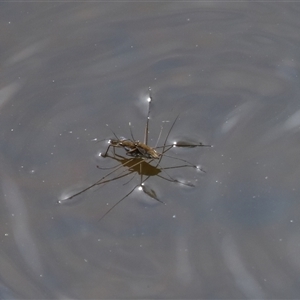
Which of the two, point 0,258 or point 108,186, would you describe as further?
point 108,186

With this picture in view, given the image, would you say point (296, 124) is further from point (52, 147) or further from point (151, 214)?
point (52, 147)

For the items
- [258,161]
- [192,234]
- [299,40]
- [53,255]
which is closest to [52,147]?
[53,255]

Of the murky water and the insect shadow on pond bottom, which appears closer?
the murky water

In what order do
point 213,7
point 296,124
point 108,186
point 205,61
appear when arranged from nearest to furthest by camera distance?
point 108,186
point 296,124
point 205,61
point 213,7

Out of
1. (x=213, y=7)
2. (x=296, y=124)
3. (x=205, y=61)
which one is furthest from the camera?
(x=213, y=7)

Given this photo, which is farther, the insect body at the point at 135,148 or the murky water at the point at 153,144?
the insect body at the point at 135,148

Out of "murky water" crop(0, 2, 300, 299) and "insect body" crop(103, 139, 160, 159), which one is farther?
"insect body" crop(103, 139, 160, 159)

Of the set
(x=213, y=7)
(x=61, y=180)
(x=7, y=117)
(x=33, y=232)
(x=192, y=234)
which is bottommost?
(x=192, y=234)

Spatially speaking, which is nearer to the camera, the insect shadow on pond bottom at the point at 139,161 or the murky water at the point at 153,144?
the murky water at the point at 153,144
